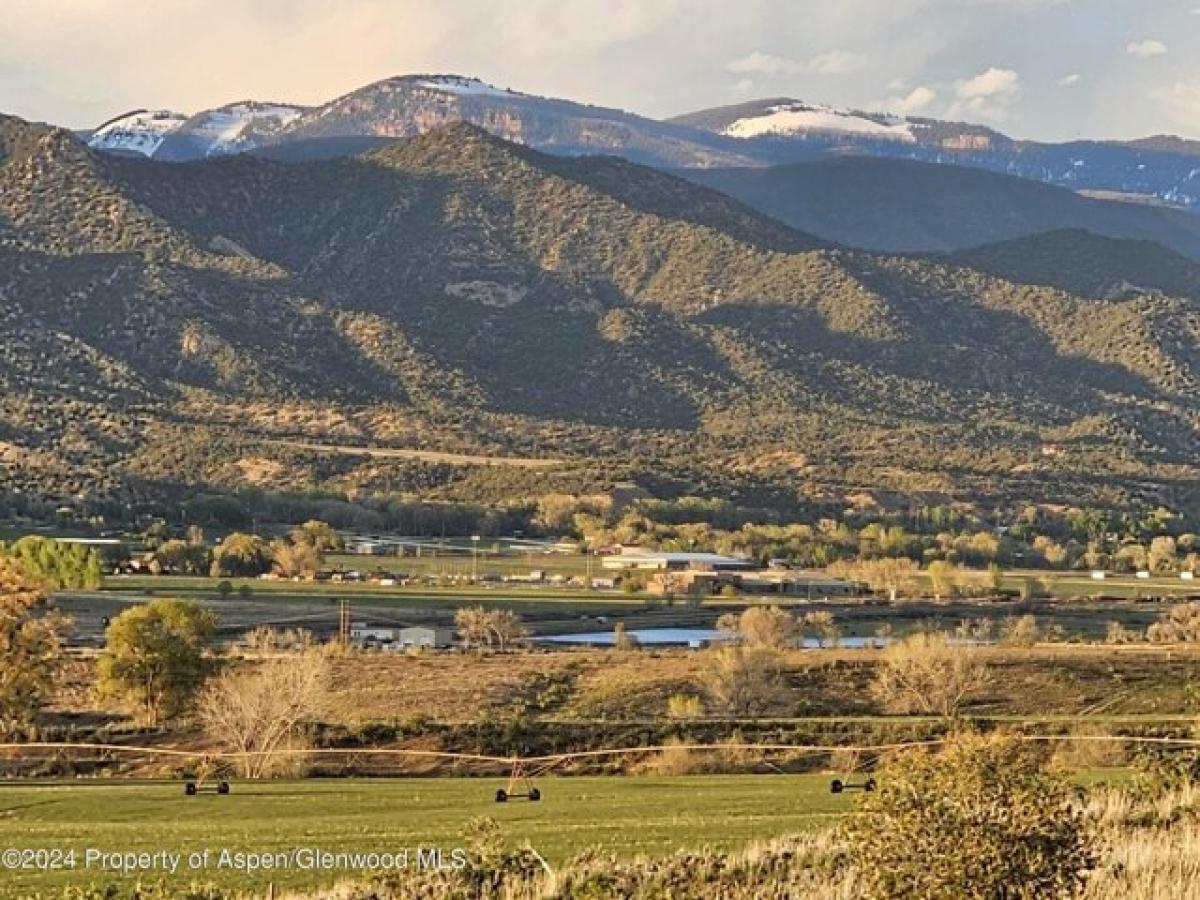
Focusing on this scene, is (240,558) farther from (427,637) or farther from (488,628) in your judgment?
(488,628)

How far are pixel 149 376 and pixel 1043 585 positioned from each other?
65.0 metres

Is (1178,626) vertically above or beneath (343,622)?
beneath

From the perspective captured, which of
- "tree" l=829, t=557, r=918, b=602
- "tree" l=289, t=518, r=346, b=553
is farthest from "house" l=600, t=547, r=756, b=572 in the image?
"tree" l=289, t=518, r=346, b=553

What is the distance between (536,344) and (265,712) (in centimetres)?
11733

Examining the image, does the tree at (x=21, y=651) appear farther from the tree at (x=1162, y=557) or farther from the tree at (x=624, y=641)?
the tree at (x=1162, y=557)

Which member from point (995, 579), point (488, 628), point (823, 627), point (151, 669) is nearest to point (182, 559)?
point (488, 628)

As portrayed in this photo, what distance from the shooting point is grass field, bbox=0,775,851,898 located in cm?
1927

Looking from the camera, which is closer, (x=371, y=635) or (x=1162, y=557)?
(x=371, y=635)

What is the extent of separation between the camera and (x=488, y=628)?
63656 millimetres

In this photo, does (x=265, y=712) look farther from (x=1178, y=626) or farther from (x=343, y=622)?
(x=1178, y=626)

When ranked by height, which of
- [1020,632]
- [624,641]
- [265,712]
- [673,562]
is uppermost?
[265,712]

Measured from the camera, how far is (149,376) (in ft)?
435

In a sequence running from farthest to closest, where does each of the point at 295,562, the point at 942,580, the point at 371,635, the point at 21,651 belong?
the point at 295,562, the point at 942,580, the point at 371,635, the point at 21,651

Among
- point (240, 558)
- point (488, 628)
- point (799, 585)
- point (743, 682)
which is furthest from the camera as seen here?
point (240, 558)
